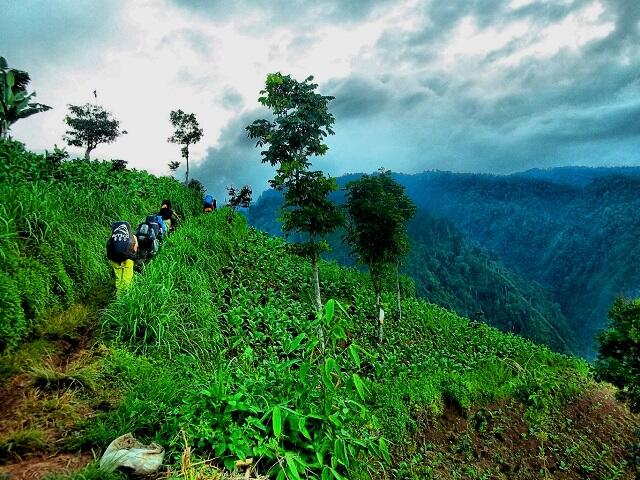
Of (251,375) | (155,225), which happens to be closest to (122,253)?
(155,225)

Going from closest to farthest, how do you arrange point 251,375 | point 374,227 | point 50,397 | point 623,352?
point 50,397 < point 251,375 < point 374,227 < point 623,352

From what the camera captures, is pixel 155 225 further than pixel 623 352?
No

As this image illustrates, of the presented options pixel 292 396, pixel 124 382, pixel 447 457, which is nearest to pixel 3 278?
pixel 124 382

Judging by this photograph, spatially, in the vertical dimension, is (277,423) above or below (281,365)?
below

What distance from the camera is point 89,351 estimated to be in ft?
15.6

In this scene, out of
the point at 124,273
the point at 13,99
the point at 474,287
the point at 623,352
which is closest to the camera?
the point at 124,273

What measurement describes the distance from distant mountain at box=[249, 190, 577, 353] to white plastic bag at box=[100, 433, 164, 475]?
3453 inches

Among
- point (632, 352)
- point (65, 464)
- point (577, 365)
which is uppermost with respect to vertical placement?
point (65, 464)

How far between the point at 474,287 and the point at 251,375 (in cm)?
11797

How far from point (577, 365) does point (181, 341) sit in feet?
76.2

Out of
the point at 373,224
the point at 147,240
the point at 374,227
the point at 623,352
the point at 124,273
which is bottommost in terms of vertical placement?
the point at 623,352

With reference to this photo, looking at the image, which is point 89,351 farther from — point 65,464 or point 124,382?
point 65,464

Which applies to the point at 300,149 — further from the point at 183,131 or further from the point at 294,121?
the point at 183,131

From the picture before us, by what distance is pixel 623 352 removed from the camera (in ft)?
48.3
